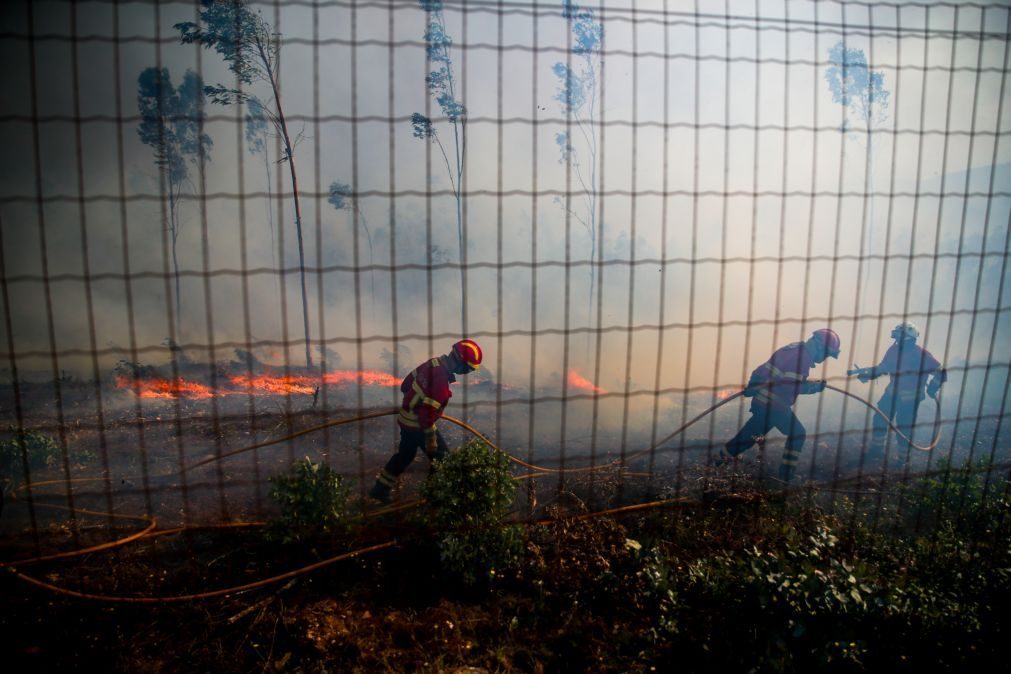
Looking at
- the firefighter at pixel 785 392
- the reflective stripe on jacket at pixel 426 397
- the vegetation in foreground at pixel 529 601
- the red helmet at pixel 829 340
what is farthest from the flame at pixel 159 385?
the red helmet at pixel 829 340

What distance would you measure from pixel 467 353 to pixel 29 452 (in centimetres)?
482

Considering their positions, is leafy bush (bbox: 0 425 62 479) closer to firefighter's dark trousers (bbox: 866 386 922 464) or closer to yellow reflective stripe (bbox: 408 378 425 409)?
yellow reflective stripe (bbox: 408 378 425 409)

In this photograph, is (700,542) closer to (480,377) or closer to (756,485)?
(756,485)

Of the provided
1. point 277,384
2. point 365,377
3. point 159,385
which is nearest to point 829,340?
point 365,377

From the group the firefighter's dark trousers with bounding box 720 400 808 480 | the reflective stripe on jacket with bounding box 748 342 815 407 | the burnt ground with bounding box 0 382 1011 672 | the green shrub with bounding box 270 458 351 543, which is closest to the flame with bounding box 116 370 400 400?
the burnt ground with bounding box 0 382 1011 672

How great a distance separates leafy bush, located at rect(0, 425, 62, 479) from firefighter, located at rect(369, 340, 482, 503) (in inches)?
140

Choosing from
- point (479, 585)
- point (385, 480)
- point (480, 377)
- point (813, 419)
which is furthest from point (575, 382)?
point (479, 585)

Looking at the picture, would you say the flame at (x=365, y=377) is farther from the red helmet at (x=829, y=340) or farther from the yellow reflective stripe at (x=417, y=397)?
the red helmet at (x=829, y=340)

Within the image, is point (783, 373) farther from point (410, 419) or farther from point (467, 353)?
point (410, 419)

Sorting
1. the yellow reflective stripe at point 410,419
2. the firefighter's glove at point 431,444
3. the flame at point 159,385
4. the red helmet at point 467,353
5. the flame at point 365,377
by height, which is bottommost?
the flame at point 159,385

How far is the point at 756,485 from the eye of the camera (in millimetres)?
5430

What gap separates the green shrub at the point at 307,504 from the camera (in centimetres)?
374

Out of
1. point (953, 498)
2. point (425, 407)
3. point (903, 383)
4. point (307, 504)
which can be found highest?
point (425, 407)

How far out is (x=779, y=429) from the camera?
6.48 meters
